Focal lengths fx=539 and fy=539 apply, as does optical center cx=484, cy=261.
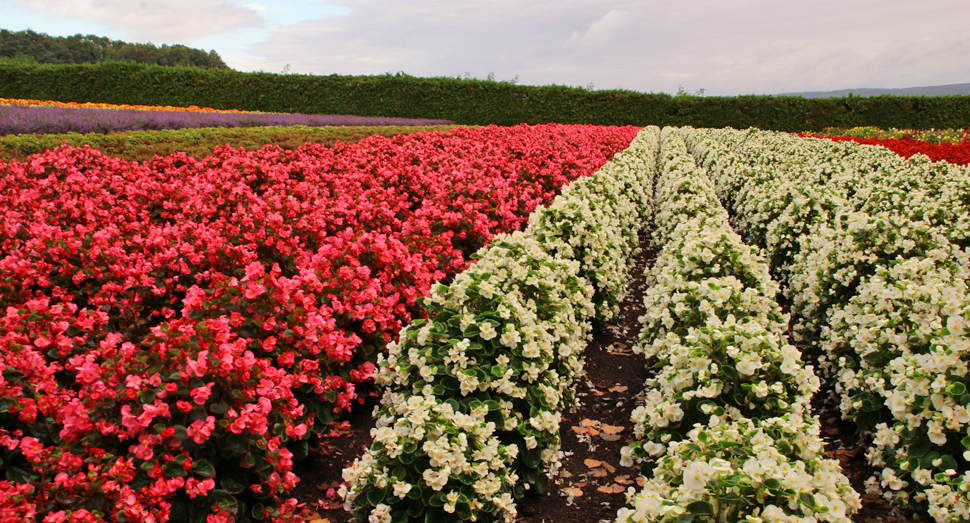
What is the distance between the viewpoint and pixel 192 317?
3092 mm

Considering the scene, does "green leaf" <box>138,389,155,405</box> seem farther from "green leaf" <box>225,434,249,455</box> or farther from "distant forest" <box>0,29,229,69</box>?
"distant forest" <box>0,29,229,69</box>

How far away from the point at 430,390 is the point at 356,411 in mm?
1286

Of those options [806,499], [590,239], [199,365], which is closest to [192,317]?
[199,365]

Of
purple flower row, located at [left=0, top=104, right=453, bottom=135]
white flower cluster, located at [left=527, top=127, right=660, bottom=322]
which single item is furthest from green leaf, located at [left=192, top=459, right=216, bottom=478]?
purple flower row, located at [left=0, top=104, right=453, bottom=135]

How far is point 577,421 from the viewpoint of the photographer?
4.00 meters

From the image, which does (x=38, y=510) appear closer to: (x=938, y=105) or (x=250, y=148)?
(x=250, y=148)

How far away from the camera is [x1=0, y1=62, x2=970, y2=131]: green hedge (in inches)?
1202

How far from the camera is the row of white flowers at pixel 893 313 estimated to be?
2725mm

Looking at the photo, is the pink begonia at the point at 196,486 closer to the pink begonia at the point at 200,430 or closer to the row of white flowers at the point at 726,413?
the pink begonia at the point at 200,430

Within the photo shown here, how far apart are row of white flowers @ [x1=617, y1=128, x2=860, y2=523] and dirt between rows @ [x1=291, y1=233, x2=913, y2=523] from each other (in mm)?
247

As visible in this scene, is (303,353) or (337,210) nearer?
(303,353)

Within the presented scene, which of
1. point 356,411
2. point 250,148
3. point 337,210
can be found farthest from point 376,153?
point 356,411

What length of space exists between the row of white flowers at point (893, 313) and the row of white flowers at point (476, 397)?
1.82 m

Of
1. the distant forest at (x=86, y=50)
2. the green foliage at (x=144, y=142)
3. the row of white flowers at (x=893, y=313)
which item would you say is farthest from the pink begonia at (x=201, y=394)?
the distant forest at (x=86, y=50)
